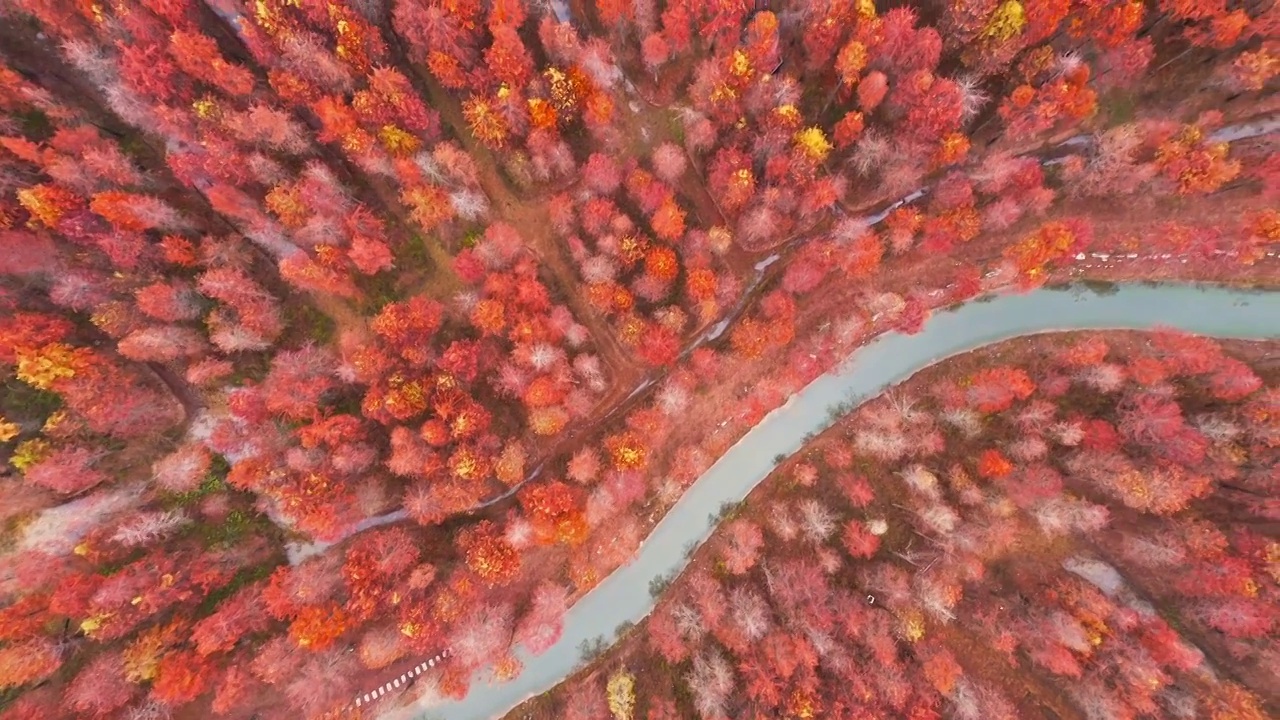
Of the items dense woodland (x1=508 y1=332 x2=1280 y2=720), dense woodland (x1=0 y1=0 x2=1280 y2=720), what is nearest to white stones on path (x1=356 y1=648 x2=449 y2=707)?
dense woodland (x1=0 y1=0 x2=1280 y2=720)

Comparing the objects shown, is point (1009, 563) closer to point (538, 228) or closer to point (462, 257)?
point (538, 228)

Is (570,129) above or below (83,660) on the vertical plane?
above

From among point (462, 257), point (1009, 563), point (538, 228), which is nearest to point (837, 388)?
point (1009, 563)

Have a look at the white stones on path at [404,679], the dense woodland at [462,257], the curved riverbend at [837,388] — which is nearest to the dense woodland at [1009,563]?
the curved riverbend at [837,388]

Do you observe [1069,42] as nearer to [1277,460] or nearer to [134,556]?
[1277,460]

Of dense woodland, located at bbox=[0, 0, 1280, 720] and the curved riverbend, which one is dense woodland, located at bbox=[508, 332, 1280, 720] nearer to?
the curved riverbend

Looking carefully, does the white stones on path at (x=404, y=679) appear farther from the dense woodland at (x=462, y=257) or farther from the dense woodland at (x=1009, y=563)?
the dense woodland at (x=1009, y=563)

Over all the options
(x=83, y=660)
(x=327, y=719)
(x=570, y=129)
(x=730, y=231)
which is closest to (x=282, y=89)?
(x=570, y=129)
